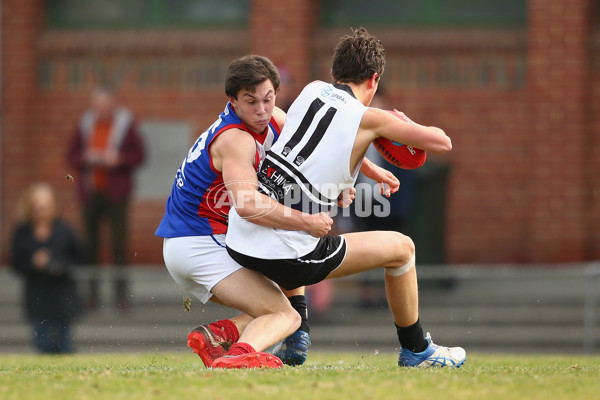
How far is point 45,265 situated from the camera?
10.5 m

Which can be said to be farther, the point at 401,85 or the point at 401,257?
the point at 401,85

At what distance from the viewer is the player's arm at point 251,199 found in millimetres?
5559

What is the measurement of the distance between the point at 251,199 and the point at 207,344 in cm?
105

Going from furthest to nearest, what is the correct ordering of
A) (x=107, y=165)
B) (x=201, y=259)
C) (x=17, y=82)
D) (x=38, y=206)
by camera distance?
(x=17, y=82)
(x=107, y=165)
(x=38, y=206)
(x=201, y=259)

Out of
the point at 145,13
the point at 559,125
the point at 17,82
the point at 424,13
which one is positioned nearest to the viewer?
the point at 559,125

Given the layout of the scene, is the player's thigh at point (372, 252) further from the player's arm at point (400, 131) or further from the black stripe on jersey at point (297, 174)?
the player's arm at point (400, 131)

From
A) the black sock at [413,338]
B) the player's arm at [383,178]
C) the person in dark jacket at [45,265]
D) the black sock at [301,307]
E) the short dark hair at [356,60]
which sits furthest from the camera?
the person in dark jacket at [45,265]

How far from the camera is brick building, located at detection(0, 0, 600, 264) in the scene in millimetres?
12289

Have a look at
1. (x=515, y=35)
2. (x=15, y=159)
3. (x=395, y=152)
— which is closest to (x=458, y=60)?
(x=515, y=35)

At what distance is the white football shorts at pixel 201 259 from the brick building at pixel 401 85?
6.17 metres

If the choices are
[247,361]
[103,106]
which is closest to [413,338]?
[247,361]

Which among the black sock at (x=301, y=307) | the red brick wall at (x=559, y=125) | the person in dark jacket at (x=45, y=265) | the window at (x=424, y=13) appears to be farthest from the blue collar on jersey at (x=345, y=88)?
the window at (x=424, y=13)

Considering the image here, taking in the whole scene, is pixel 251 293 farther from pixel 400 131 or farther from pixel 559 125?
pixel 559 125

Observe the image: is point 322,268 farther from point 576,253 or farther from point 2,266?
point 2,266
